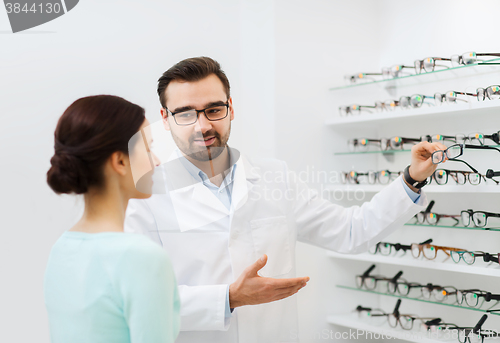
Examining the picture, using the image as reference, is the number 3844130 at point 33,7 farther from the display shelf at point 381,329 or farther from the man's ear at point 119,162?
A: the display shelf at point 381,329

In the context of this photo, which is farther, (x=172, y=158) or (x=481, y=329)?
(x=481, y=329)

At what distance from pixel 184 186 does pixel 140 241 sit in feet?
2.51

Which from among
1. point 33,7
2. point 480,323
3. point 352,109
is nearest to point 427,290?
point 480,323

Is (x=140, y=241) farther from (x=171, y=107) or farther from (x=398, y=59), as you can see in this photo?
(x=398, y=59)

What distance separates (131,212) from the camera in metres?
1.58

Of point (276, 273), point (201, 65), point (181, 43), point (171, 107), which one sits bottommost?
point (276, 273)

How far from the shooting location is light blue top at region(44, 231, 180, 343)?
87 cm

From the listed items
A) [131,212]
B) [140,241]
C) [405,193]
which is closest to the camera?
[140,241]

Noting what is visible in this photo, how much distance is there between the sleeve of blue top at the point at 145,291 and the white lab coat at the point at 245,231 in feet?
1.84

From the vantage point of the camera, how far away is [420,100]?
2.04m

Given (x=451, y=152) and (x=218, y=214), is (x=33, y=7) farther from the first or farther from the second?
(x=451, y=152)

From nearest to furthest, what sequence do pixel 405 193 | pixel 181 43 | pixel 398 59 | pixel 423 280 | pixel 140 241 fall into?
pixel 140 241, pixel 405 193, pixel 181 43, pixel 423 280, pixel 398 59

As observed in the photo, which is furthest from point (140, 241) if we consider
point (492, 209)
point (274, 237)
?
point (492, 209)

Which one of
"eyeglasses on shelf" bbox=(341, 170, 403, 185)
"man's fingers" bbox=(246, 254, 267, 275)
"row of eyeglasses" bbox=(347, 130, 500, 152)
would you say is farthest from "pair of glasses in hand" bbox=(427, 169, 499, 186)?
"man's fingers" bbox=(246, 254, 267, 275)
